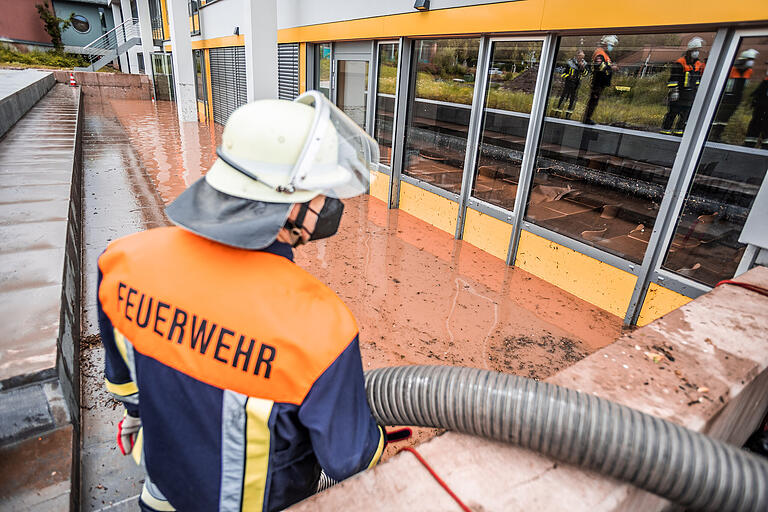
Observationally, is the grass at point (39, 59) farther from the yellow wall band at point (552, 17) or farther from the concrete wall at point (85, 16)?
the yellow wall band at point (552, 17)

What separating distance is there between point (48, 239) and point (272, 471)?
9.50 ft

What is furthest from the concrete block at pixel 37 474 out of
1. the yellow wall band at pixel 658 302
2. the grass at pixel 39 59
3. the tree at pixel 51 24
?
the tree at pixel 51 24

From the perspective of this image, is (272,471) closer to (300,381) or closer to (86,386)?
(300,381)

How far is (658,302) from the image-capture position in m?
3.72

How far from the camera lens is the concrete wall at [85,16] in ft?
103

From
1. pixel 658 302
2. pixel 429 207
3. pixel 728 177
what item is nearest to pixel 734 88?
pixel 728 177

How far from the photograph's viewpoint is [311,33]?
7379 mm

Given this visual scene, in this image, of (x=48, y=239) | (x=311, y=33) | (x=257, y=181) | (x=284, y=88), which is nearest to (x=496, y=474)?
(x=257, y=181)

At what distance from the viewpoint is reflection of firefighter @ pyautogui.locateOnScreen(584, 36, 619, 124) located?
4604 mm

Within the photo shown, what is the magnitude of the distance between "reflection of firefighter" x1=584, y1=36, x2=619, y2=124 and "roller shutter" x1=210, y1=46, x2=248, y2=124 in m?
8.21

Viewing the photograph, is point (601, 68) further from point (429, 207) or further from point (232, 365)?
point (232, 365)

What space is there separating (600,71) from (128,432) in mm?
5654

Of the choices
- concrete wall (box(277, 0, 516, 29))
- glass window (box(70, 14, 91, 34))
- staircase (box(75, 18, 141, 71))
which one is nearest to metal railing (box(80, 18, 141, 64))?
staircase (box(75, 18, 141, 71))

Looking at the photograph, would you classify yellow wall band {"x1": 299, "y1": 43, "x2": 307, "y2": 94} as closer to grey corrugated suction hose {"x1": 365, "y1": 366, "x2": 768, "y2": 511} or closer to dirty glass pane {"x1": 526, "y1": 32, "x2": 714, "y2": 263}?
dirty glass pane {"x1": 526, "y1": 32, "x2": 714, "y2": 263}
